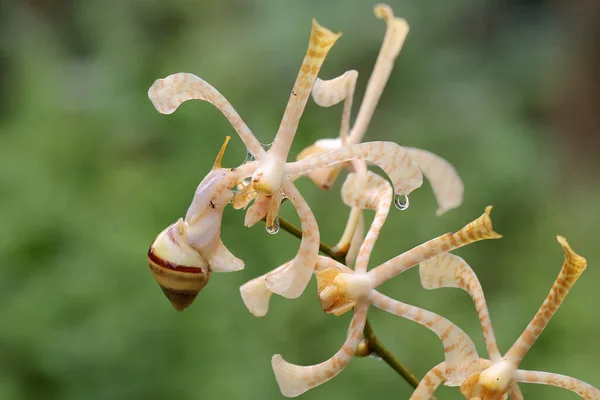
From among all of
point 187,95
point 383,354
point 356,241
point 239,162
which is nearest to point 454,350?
point 383,354

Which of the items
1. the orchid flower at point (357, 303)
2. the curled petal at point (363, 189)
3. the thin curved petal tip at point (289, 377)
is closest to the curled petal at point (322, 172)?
the curled petal at point (363, 189)

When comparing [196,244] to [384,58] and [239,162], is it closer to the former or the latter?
[384,58]

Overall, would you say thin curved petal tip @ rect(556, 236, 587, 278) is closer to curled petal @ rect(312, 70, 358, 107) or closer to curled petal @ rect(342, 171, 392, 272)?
curled petal @ rect(342, 171, 392, 272)

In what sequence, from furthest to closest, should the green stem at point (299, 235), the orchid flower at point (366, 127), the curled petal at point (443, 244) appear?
the orchid flower at point (366, 127)
the green stem at point (299, 235)
the curled petal at point (443, 244)

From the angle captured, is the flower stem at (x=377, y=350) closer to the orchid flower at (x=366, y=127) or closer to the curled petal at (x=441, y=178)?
the orchid flower at (x=366, y=127)

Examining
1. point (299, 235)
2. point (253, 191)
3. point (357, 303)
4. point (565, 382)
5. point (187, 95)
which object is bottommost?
point (565, 382)

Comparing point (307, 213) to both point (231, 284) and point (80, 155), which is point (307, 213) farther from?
point (80, 155)

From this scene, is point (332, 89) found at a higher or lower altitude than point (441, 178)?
higher

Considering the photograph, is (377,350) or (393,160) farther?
(377,350)
